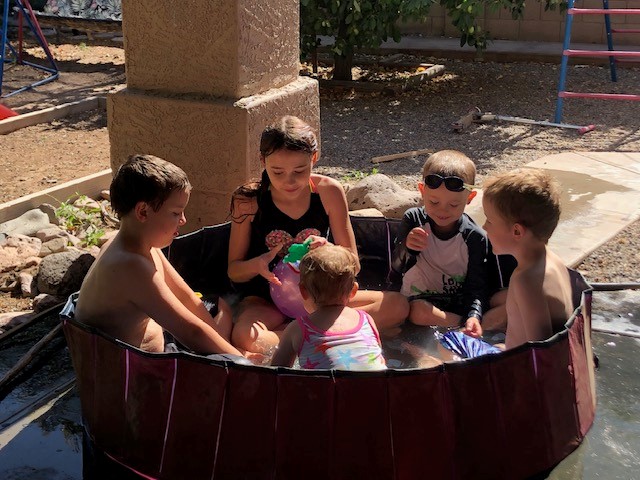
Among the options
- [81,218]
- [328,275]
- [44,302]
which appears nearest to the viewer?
[328,275]

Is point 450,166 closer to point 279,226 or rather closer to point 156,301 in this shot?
point 279,226

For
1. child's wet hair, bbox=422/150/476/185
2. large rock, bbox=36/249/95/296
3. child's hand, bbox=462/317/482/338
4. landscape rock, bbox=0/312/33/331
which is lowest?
landscape rock, bbox=0/312/33/331

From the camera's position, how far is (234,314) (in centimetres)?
372

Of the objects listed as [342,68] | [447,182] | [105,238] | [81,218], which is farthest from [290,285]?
[342,68]

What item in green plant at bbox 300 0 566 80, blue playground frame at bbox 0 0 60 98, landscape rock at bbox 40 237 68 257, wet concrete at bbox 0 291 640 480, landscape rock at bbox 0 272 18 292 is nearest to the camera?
wet concrete at bbox 0 291 640 480

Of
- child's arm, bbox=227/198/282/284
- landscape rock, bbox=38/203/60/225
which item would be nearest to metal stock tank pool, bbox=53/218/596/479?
child's arm, bbox=227/198/282/284

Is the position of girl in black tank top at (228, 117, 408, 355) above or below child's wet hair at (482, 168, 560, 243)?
below

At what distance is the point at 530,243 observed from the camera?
2.81 m

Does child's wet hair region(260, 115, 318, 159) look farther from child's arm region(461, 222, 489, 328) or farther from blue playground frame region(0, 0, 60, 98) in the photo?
blue playground frame region(0, 0, 60, 98)

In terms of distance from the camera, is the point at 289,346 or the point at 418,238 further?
the point at 418,238

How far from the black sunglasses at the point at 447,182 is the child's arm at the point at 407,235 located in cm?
23

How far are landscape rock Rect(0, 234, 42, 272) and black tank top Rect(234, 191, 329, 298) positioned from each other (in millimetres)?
1363

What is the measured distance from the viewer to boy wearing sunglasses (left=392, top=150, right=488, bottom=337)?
3.49m

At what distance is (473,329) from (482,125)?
14.9 ft
